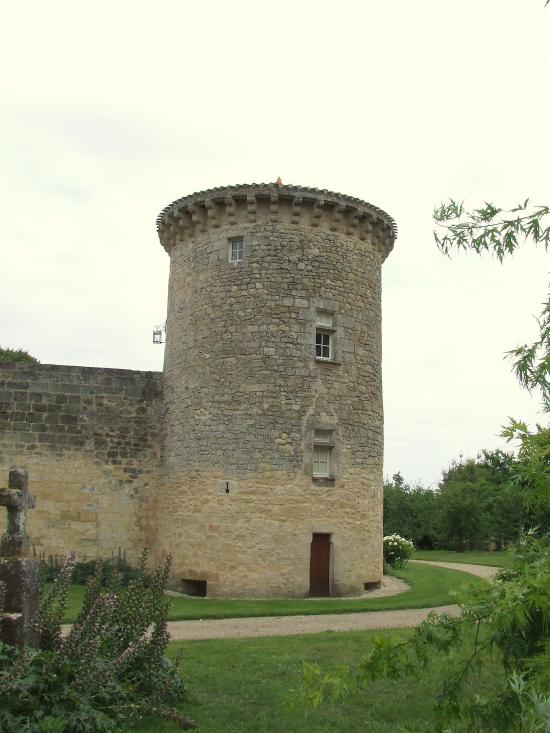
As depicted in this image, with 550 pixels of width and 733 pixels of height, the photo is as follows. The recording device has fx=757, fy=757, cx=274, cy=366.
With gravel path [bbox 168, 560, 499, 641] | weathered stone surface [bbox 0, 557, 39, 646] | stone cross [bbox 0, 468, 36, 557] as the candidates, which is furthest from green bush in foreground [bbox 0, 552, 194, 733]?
gravel path [bbox 168, 560, 499, 641]

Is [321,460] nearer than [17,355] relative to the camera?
Yes

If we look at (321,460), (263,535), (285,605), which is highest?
(321,460)

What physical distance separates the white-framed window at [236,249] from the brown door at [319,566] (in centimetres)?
615

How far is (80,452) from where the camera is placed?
17.1m

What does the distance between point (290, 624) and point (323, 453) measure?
4.68 metres

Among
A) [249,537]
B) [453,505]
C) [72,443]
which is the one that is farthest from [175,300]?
[453,505]

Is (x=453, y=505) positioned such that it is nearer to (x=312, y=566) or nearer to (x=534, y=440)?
(x=312, y=566)

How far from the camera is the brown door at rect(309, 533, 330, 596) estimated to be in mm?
15664

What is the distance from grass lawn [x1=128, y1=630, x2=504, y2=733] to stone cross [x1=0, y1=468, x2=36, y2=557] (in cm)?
177

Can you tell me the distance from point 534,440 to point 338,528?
12574 mm

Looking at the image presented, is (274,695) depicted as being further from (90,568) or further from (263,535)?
(90,568)

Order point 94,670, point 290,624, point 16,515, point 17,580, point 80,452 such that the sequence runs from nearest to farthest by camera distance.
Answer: point 94,670
point 17,580
point 16,515
point 290,624
point 80,452

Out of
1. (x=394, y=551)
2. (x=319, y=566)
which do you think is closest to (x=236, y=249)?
(x=319, y=566)

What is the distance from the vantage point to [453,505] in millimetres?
35844
